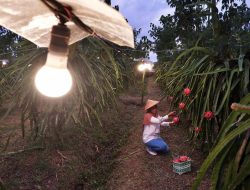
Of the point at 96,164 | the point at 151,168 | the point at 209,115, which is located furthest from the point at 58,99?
the point at 209,115

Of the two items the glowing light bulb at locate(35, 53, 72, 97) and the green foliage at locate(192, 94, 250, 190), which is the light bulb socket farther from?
the green foliage at locate(192, 94, 250, 190)

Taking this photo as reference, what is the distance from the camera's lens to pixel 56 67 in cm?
130

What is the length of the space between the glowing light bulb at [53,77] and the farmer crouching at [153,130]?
4695mm

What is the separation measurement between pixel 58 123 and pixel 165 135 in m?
2.30

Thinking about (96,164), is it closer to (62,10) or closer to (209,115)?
(209,115)

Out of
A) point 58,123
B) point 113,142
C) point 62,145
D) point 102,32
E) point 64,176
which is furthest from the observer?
point 113,142

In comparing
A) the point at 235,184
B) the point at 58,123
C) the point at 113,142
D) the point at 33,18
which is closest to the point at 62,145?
the point at 58,123

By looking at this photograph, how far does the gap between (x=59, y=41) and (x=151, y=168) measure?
4433 mm

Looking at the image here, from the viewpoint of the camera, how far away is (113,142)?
7.01 metres

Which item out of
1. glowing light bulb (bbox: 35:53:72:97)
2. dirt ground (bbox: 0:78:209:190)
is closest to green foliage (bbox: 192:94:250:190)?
glowing light bulb (bbox: 35:53:72:97)

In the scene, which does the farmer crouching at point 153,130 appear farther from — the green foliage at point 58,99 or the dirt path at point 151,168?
the green foliage at point 58,99

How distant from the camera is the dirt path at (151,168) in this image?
499 cm

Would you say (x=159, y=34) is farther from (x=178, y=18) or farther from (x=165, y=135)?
(x=165, y=135)

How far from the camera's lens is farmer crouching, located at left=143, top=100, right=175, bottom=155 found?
5.98 meters
